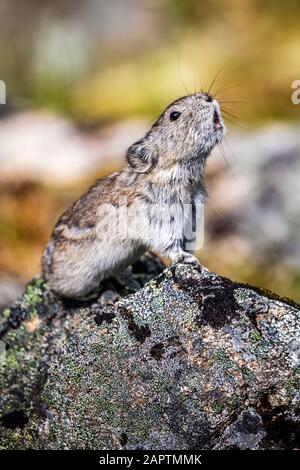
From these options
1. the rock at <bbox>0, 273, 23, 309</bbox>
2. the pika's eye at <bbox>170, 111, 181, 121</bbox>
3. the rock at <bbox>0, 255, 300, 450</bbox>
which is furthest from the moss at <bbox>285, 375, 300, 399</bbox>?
the rock at <bbox>0, 273, 23, 309</bbox>

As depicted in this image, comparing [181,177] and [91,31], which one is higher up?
[91,31]

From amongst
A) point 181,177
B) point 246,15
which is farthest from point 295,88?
point 181,177

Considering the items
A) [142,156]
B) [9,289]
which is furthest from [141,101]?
[142,156]

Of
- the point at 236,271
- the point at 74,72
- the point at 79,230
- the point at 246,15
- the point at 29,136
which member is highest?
the point at 246,15

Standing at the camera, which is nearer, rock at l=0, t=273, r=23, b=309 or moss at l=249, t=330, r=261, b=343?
moss at l=249, t=330, r=261, b=343

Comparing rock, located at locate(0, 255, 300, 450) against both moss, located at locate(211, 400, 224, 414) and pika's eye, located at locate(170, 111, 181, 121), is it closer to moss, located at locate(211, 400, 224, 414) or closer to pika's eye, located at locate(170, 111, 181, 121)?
moss, located at locate(211, 400, 224, 414)

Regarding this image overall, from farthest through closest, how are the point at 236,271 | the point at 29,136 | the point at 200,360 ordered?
1. the point at 29,136
2. the point at 236,271
3. the point at 200,360

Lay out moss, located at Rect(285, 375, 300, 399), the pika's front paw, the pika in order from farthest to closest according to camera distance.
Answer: the pika
the pika's front paw
moss, located at Rect(285, 375, 300, 399)

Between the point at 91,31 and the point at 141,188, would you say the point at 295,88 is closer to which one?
the point at 91,31
